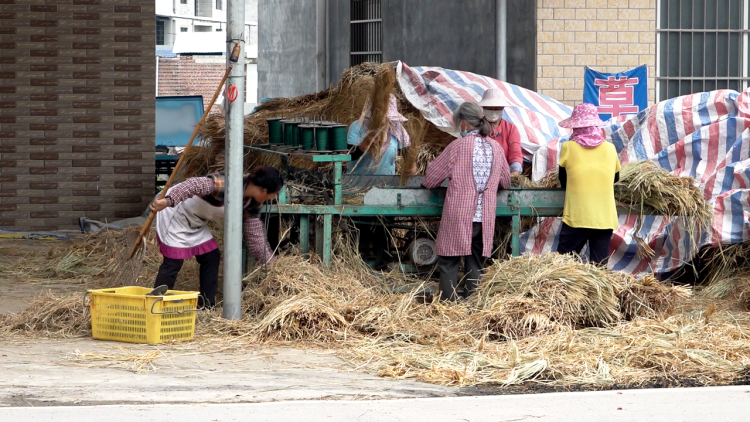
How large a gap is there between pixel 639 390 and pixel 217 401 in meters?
2.29

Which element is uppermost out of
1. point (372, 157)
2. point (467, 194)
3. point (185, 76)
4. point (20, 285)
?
point (185, 76)

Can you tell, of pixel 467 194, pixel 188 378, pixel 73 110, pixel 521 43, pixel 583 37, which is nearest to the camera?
pixel 188 378

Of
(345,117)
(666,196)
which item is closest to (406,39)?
(345,117)

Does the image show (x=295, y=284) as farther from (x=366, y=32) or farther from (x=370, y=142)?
(x=366, y=32)

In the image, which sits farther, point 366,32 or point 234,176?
point 366,32

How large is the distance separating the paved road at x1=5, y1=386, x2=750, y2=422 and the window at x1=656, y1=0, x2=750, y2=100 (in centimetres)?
853

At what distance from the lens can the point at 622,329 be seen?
7273 millimetres

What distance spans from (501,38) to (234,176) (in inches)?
234

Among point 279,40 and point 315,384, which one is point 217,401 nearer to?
point 315,384

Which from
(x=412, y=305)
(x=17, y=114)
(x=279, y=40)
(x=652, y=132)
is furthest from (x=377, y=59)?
(x=412, y=305)

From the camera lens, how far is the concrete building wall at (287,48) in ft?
66.5

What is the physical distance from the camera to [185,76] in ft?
136

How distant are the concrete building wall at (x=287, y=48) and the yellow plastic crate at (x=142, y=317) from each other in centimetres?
1318

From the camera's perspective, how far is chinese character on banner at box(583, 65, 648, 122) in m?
13.2
